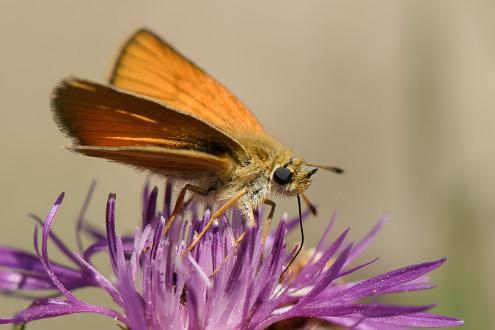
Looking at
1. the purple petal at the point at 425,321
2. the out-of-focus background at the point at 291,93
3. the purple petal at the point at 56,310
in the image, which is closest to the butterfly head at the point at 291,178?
the purple petal at the point at 425,321

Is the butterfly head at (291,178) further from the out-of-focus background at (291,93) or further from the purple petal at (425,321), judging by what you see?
the out-of-focus background at (291,93)

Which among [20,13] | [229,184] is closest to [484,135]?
[20,13]

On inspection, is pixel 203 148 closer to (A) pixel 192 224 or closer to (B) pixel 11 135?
(A) pixel 192 224

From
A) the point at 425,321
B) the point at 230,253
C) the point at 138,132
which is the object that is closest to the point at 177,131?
the point at 138,132

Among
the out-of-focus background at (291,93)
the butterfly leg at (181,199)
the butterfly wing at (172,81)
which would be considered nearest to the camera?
the butterfly leg at (181,199)

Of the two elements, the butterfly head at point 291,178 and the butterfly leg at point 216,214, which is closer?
the butterfly leg at point 216,214

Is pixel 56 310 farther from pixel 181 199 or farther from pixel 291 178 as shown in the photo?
pixel 291 178

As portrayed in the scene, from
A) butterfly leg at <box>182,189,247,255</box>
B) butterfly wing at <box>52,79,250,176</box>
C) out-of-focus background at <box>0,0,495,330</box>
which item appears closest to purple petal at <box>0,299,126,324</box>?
butterfly leg at <box>182,189,247,255</box>
